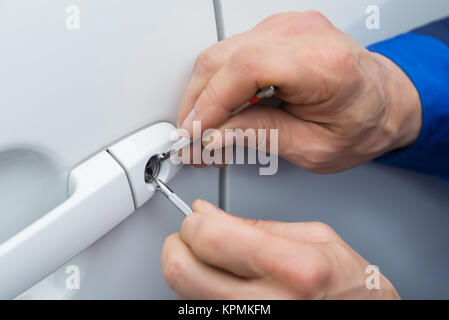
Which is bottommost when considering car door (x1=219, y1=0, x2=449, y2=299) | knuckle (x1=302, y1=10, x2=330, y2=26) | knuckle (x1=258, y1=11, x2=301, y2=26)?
car door (x1=219, y1=0, x2=449, y2=299)

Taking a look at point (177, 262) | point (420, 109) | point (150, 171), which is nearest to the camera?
point (177, 262)

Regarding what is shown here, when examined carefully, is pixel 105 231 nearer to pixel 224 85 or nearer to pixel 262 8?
pixel 224 85

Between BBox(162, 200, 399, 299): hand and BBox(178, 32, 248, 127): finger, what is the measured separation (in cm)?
13

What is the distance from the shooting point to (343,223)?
0.65 m

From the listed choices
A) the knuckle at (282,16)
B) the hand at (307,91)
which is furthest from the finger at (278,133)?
the knuckle at (282,16)

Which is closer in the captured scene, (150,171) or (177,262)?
(177,262)

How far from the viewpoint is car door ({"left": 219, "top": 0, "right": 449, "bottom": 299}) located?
53 cm

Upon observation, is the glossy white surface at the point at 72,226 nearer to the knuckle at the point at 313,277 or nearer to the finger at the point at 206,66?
the finger at the point at 206,66

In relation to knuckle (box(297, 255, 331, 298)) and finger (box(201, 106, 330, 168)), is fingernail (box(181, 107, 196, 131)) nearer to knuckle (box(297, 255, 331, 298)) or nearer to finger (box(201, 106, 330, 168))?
finger (box(201, 106, 330, 168))

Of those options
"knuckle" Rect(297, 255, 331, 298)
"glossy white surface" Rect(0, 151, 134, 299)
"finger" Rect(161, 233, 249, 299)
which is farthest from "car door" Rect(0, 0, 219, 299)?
"knuckle" Rect(297, 255, 331, 298)

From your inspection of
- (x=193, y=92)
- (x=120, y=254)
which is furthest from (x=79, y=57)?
(x=120, y=254)

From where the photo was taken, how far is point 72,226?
15.9 inches

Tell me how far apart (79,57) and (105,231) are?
0.19 metres

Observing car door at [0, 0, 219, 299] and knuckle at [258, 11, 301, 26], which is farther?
knuckle at [258, 11, 301, 26]
